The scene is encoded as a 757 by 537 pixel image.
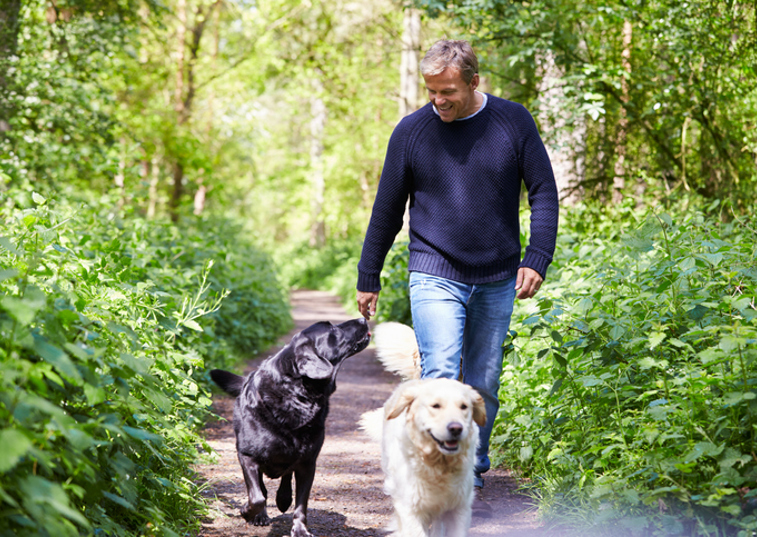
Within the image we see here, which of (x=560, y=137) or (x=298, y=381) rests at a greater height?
(x=560, y=137)

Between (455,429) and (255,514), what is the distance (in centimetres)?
146

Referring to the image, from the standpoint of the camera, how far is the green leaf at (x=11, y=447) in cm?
169

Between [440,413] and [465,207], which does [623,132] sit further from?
[440,413]

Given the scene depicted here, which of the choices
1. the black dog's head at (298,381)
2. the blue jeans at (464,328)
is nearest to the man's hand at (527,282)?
the blue jeans at (464,328)

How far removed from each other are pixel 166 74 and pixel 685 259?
1797 cm

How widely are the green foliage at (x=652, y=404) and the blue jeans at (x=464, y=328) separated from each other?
0.72 ft

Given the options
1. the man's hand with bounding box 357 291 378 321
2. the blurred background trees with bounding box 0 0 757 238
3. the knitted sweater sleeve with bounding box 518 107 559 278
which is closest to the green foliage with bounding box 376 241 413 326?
the blurred background trees with bounding box 0 0 757 238

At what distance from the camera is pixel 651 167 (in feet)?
31.6

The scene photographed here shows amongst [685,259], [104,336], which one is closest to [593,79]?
[685,259]

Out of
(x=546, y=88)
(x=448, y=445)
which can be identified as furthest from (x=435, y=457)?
(x=546, y=88)

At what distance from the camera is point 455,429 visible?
2.81 metres

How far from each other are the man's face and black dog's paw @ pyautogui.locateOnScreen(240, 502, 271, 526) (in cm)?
236

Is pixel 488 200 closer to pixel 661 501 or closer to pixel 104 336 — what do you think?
pixel 661 501

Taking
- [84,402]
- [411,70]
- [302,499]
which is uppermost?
[411,70]
